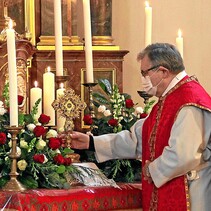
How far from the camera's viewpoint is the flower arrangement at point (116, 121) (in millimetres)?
4215

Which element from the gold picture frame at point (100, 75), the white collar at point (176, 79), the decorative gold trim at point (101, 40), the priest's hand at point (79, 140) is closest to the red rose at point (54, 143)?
the priest's hand at point (79, 140)

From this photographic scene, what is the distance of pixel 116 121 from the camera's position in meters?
4.30

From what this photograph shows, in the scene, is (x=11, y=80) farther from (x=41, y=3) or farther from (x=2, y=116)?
(x=41, y=3)

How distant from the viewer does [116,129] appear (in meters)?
4.35

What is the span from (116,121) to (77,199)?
64 cm

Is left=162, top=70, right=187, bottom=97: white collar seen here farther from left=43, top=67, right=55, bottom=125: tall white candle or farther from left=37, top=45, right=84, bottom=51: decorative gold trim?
left=37, top=45, right=84, bottom=51: decorative gold trim

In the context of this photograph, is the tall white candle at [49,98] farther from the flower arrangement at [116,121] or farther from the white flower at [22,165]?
Result: the white flower at [22,165]

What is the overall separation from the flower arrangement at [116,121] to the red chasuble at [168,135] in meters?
0.19

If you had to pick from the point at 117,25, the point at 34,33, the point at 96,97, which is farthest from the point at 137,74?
the point at 96,97

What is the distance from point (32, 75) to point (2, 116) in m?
2.48

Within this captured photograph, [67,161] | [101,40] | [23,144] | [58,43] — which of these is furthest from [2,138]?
[101,40]

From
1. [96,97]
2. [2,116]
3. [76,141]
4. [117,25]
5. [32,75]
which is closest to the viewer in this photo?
[2,116]

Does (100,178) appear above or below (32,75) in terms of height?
below

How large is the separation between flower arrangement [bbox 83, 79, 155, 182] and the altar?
13cm
